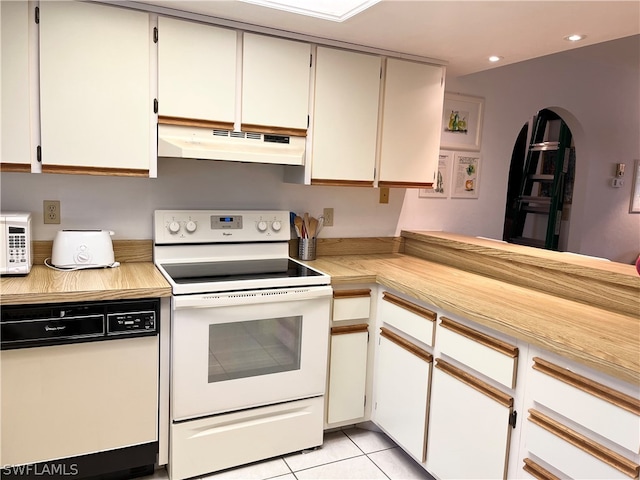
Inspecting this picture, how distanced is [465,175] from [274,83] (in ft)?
5.21

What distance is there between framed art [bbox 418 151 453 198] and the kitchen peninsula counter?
351 mm

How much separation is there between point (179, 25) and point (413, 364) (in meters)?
1.83

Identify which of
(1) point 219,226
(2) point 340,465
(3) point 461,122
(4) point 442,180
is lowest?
(2) point 340,465

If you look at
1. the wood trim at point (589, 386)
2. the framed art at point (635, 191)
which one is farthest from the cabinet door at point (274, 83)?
the framed art at point (635, 191)

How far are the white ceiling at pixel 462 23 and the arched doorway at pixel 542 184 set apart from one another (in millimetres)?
2026

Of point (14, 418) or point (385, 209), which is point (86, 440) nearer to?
point (14, 418)

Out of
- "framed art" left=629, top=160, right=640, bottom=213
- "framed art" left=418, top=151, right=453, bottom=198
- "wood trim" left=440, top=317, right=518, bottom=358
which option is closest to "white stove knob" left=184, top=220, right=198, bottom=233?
"wood trim" left=440, top=317, right=518, bottom=358

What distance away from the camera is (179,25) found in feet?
6.92

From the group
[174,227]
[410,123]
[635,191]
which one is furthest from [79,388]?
[635,191]

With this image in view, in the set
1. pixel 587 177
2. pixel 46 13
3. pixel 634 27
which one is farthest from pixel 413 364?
pixel 587 177

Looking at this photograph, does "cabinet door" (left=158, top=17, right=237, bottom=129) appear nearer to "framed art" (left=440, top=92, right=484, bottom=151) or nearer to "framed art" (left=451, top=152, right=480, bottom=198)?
"framed art" (left=440, top=92, right=484, bottom=151)

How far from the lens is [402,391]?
226 cm

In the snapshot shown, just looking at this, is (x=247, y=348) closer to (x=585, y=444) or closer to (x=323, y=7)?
(x=585, y=444)

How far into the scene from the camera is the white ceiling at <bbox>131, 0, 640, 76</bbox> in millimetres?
1892
